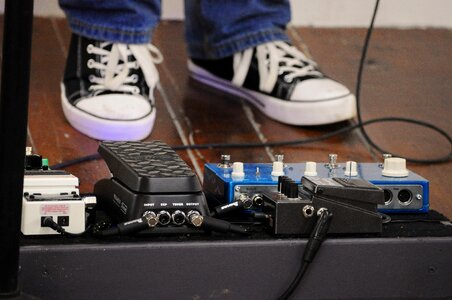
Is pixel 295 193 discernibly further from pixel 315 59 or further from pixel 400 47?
pixel 400 47

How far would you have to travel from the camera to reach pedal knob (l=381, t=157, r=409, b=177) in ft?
3.96

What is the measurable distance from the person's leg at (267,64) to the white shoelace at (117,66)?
0.20m

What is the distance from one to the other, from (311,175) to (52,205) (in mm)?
336

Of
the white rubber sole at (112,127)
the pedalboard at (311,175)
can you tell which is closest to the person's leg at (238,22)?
the white rubber sole at (112,127)

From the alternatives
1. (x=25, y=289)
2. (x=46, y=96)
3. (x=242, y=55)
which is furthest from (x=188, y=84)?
(x=25, y=289)

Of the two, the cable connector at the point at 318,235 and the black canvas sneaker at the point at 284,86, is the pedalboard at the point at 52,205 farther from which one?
the black canvas sneaker at the point at 284,86

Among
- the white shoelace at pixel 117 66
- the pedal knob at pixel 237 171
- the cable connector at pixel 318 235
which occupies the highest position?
the white shoelace at pixel 117 66

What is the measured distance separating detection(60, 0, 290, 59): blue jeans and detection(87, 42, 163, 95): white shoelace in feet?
0.06

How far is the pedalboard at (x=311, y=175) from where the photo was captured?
116 cm

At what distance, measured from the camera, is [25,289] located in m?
0.99

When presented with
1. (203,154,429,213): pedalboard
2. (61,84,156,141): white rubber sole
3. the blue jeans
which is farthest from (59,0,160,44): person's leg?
(203,154,429,213): pedalboard

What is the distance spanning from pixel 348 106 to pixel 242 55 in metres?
0.24

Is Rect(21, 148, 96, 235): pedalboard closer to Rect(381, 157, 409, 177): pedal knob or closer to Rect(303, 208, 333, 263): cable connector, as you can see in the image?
Rect(303, 208, 333, 263): cable connector

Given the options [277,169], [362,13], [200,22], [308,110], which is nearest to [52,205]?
[277,169]
